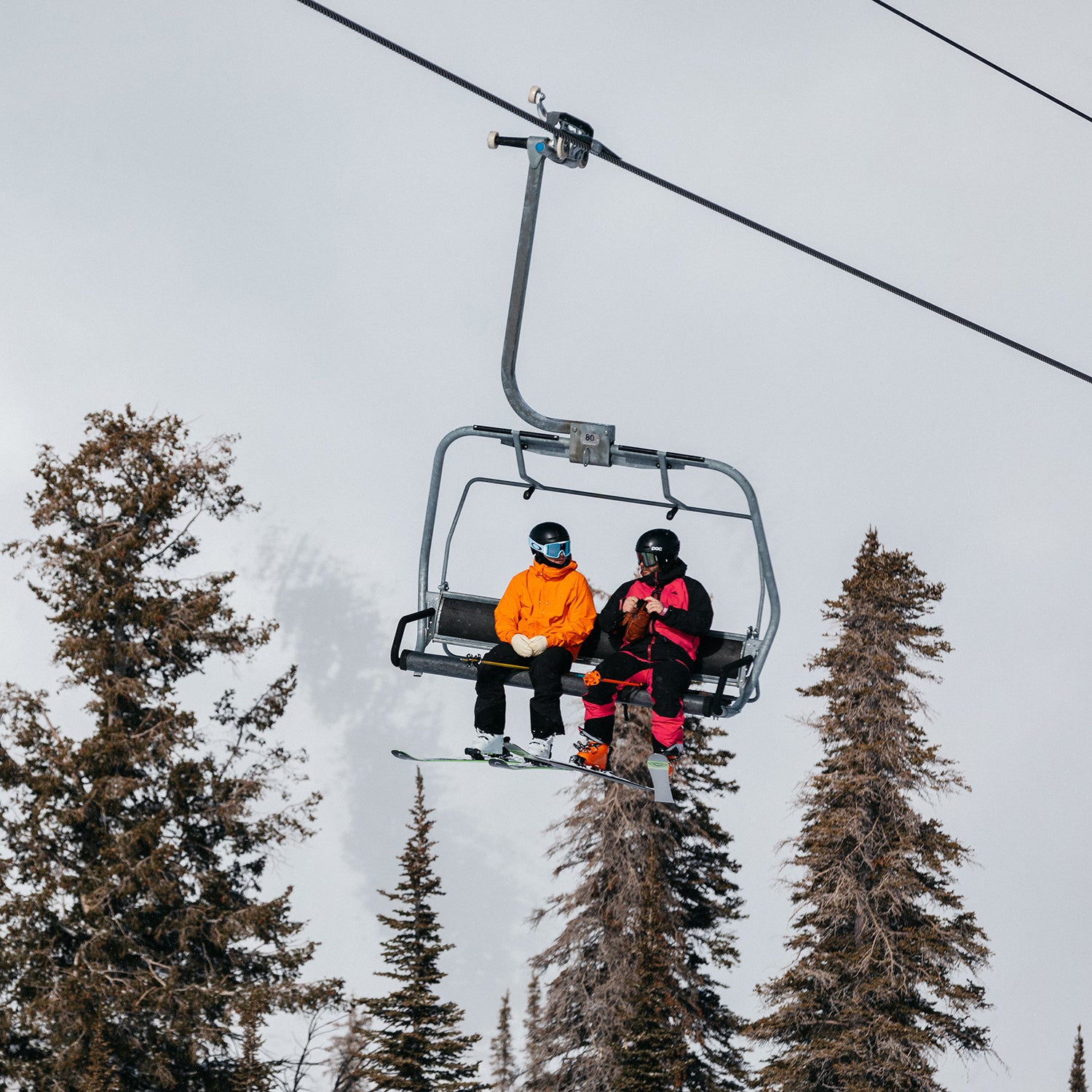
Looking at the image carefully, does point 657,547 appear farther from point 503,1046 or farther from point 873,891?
point 503,1046

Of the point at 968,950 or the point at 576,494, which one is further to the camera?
the point at 968,950

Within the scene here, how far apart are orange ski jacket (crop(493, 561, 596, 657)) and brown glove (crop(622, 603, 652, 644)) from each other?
0.80ft

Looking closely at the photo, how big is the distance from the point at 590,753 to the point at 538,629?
94 cm

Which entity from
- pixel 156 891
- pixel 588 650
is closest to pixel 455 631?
pixel 588 650

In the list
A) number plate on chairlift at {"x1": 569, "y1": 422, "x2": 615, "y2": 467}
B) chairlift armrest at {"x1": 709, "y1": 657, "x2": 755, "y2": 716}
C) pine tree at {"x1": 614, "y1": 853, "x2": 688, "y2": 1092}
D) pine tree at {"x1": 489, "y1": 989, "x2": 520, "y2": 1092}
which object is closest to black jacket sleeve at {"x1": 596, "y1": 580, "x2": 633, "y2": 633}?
chairlift armrest at {"x1": 709, "y1": 657, "x2": 755, "y2": 716}

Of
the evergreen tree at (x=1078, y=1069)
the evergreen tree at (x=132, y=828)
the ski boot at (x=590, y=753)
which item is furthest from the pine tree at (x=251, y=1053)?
the evergreen tree at (x=1078, y=1069)

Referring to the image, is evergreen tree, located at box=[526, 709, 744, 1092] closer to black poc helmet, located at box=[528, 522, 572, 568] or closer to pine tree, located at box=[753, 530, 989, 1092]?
pine tree, located at box=[753, 530, 989, 1092]

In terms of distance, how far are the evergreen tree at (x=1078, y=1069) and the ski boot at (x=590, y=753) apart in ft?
176

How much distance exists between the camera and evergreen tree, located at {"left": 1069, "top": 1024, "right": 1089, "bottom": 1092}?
56.1 meters

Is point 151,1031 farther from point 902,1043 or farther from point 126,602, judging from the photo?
point 902,1043

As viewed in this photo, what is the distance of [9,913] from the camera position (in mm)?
23844

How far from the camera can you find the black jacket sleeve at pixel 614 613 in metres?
9.45

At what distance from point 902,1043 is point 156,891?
12165 mm

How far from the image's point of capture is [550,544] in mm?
9406
